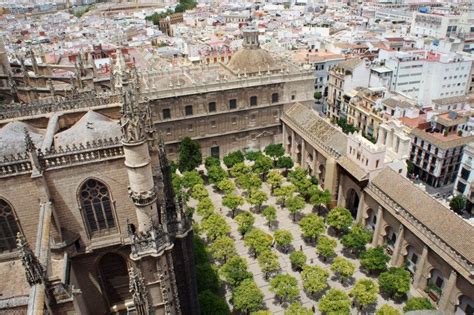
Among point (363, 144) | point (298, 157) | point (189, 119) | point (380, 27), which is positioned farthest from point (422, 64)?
point (380, 27)

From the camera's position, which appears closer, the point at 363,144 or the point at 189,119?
the point at 363,144

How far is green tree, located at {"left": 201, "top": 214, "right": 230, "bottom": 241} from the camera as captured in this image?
141 feet

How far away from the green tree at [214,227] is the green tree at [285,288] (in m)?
9.35

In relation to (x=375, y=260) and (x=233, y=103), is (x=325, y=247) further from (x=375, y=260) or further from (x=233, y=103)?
(x=233, y=103)

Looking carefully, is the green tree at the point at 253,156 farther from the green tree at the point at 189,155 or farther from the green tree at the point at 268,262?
the green tree at the point at 268,262

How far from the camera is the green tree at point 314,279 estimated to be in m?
35.9

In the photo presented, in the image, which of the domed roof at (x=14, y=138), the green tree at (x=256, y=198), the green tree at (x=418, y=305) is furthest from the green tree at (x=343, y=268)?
the domed roof at (x=14, y=138)

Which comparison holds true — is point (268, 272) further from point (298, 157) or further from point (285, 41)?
point (285, 41)

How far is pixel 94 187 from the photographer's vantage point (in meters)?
22.0

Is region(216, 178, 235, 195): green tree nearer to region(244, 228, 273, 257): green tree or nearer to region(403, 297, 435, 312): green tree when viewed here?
region(244, 228, 273, 257): green tree

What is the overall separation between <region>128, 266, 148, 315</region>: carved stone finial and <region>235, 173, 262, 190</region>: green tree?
33307mm

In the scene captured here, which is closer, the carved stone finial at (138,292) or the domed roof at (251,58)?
the carved stone finial at (138,292)

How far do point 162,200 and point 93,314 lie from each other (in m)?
8.09

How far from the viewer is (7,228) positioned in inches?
838
